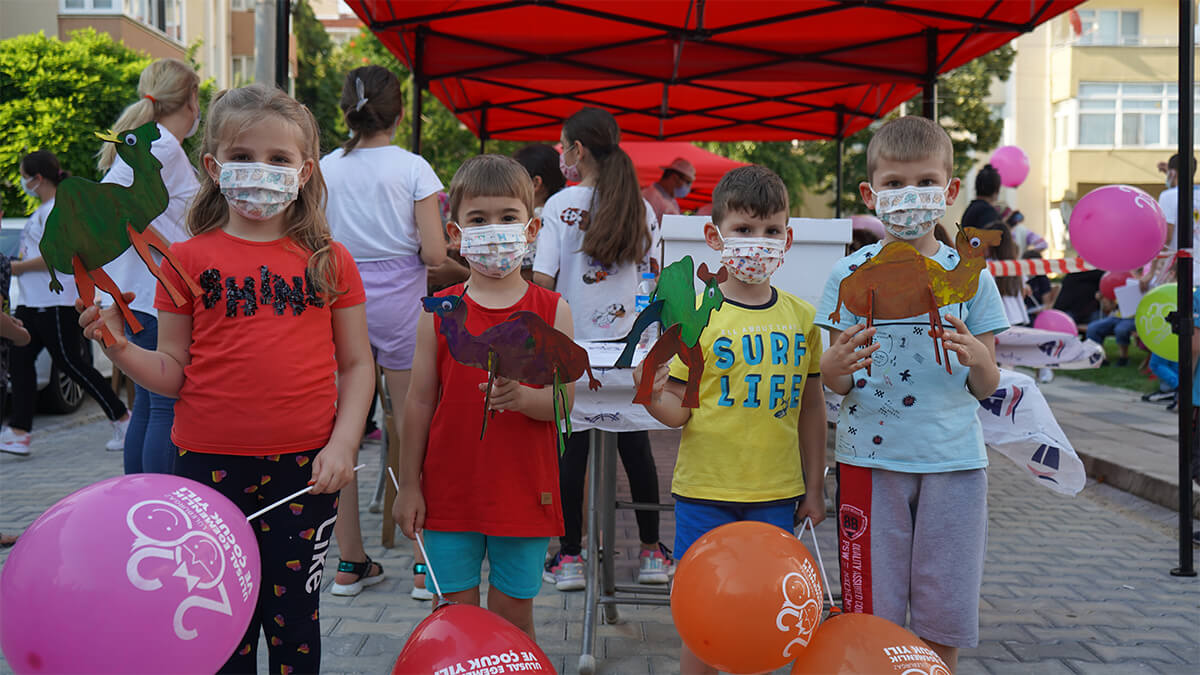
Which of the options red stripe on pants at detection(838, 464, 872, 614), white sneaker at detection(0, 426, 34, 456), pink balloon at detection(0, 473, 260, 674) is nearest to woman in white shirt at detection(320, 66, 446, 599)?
red stripe on pants at detection(838, 464, 872, 614)

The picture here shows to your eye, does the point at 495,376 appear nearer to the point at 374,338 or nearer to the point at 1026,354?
the point at 374,338

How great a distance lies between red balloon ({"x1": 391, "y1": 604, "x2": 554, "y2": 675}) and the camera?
1886mm

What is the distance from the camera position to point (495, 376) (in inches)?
86.4

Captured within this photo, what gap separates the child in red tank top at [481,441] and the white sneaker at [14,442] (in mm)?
5610

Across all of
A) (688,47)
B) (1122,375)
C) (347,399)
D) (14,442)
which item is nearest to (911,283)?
(347,399)

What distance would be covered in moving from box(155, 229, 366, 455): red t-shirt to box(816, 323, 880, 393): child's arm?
1.22m

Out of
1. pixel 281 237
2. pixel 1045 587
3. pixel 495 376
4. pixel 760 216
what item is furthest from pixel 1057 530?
pixel 281 237

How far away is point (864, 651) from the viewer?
198 cm

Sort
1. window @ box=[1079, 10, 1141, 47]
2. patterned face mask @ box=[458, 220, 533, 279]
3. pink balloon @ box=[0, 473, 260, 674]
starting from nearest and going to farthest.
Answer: pink balloon @ box=[0, 473, 260, 674], patterned face mask @ box=[458, 220, 533, 279], window @ box=[1079, 10, 1141, 47]

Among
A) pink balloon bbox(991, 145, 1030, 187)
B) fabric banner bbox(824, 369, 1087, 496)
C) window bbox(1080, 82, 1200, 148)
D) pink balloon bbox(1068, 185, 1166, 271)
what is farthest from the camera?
window bbox(1080, 82, 1200, 148)

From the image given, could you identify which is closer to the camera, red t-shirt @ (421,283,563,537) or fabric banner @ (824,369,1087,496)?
red t-shirt @ (421,283,563,537)

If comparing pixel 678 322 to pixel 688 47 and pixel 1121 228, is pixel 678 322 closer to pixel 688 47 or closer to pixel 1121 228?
pixel 1121 228

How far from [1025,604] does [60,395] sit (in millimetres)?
7902

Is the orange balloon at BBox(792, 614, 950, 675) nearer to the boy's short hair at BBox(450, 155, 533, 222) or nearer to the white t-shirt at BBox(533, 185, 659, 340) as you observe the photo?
the boy's short hair at BBox(450, 155, 533, 222)
